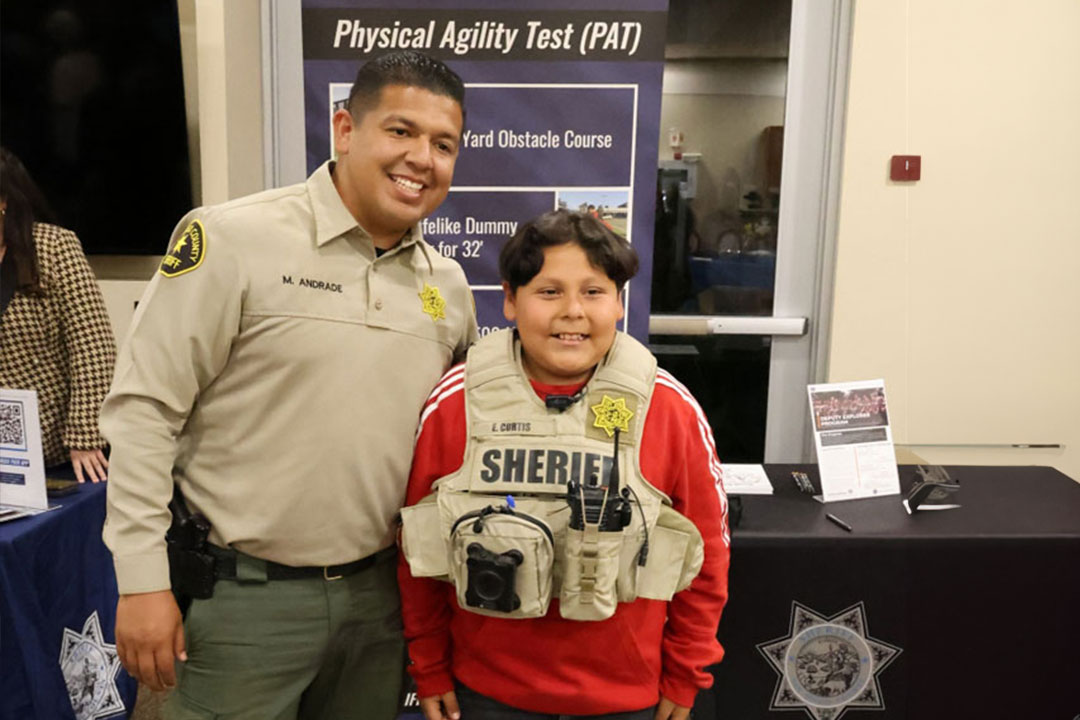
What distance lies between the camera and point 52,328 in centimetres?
203

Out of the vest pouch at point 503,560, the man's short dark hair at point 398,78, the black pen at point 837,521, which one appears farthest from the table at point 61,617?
the black pen at point 837,521

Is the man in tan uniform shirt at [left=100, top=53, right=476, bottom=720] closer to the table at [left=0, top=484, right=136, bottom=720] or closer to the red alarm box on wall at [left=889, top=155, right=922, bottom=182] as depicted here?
the table at [left=0, top=484, right=136, bottom=720]

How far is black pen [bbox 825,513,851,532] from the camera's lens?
1.77 m

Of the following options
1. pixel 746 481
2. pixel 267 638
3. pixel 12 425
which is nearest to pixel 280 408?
pixel 267 638

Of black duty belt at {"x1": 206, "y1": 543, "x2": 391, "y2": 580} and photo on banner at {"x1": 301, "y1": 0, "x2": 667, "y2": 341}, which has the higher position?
photo on banner at {"x1": 301, "y1": 0, "x2": 667, "y2": 341}

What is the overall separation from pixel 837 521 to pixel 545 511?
898 millimetres

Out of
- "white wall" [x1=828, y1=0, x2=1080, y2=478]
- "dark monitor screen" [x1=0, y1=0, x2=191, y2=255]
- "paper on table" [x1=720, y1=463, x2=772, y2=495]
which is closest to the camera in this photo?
"paper on table" [x1=720, y1=463, x2=772, y2=495]

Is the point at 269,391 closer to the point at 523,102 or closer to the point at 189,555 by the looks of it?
the point at 189,555

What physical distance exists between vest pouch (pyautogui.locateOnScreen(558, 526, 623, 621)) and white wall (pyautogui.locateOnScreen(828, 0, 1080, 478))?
1850mm

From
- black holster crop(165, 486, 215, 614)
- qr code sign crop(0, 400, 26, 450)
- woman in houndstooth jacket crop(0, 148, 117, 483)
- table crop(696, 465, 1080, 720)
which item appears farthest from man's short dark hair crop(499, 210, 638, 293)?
woman in houndstooth jacket crop(0, 148, 117, 483)

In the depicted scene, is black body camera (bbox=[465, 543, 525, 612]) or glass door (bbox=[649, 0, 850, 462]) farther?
glass door (bbox=[649, 0, 850, 462])

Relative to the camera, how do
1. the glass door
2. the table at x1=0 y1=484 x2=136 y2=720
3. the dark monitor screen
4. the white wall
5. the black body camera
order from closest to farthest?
the black body camera
the table at x1=0 y1=484 x2=136 y2=720
the dark monitor screen
the white wall
the glass door

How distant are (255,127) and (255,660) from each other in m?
1.97

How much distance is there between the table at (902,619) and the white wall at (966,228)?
1.01m
